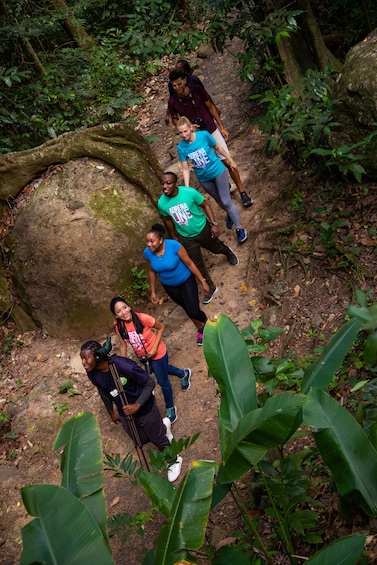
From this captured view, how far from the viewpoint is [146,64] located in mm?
13688

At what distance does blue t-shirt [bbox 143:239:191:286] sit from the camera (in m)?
5.84

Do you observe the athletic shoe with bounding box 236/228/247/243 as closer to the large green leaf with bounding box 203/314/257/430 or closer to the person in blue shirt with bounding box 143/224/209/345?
the person in blue shirt with bounding box 143/224/209/345

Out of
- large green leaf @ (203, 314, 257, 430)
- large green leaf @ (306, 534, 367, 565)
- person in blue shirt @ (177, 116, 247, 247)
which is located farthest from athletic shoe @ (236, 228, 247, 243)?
large green leaf @ (306, 534, 367, 565)

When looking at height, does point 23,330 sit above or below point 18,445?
above

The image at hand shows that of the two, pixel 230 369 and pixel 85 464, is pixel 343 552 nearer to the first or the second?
pixel 230 369

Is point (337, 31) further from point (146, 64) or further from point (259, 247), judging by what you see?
point (146, 64)

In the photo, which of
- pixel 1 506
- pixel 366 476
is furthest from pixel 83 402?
pixel 366 476

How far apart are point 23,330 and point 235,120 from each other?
553cm

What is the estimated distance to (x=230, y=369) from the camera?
3.66 metres

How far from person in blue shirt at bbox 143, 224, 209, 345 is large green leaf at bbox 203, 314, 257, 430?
2.04m

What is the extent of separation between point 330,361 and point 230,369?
65 cm

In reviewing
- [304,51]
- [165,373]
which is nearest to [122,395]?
[165,373]

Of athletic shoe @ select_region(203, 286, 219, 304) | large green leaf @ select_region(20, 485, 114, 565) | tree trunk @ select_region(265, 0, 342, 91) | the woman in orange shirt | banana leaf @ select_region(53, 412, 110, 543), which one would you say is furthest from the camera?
tree trunk @ select_region(265, 0, 342, 91)

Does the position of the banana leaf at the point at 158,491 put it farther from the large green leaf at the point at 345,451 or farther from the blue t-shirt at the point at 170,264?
the blue t-shirt at the point at 170,264
